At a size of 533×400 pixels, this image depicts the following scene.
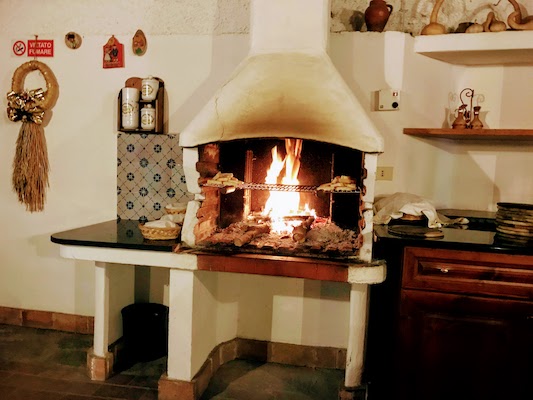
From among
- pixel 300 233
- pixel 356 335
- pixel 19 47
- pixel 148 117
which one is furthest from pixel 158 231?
pixel 19 47

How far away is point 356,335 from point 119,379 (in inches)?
57.6

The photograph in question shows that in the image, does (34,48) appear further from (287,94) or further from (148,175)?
(287,94)

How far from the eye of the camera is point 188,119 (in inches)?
129

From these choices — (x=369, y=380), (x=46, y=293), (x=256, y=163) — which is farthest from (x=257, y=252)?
(x=46, y=293)

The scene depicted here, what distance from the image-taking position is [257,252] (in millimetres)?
2428

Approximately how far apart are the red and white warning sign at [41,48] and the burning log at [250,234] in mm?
2033

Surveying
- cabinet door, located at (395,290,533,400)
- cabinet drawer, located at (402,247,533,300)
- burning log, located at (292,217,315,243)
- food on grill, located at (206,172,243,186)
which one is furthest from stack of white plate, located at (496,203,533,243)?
food on grill, located at (206,172,243,186)

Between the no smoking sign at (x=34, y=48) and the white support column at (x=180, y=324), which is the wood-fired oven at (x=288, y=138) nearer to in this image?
the white support column at (x=180, y=324)

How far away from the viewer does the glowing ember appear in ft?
9.62

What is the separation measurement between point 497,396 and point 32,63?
3567 millimetres

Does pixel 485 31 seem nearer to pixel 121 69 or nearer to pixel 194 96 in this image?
pixel 194 96

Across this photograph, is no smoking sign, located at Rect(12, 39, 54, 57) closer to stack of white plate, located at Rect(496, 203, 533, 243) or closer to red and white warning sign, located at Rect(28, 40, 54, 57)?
red and white warning sign, located at Rect(28, 40, 54, 57)

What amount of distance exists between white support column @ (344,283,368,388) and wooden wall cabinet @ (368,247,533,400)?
0.48 feet

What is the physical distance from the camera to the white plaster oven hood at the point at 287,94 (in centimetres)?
237
